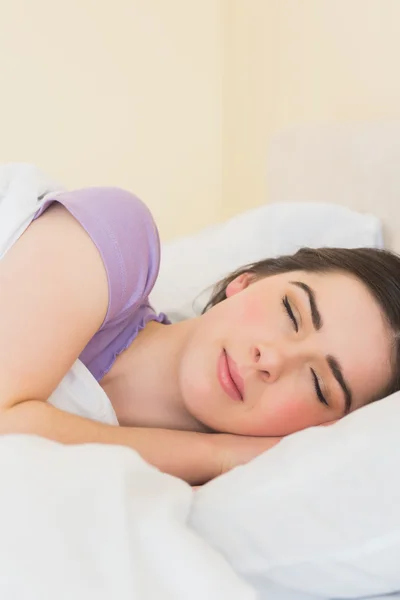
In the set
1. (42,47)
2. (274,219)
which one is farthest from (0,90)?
(274,219)

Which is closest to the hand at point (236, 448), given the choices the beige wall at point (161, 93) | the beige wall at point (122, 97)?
the beige wall at point (161, 93)

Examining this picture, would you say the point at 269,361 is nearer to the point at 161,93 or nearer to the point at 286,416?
the point at 286,416

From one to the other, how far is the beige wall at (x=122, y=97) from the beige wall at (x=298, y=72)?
9cm

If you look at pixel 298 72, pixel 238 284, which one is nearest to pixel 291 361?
pixel 238 284

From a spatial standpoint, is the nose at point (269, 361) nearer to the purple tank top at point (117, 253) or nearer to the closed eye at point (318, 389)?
the closed eye at point (318, 389)

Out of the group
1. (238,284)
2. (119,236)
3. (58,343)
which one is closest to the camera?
(58,343)

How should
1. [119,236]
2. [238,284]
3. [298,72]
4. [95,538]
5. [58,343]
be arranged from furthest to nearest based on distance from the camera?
[298,72] < [238,284] < [119,236] < [58,343] < [95,538]

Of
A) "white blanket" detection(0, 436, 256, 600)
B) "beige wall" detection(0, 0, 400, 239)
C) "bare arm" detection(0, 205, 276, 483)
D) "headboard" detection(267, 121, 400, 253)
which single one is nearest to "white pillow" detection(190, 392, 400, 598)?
"white blanket" detection(0, 436, 256, 600)

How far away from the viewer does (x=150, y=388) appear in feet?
3.20

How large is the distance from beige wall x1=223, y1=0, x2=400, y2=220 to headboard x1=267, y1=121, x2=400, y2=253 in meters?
0.10

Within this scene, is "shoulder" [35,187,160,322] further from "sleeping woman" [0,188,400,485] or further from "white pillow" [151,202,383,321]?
"white pillow" [151,202,383,321]

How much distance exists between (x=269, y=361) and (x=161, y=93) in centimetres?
146

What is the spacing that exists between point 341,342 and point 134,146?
141 centimetres

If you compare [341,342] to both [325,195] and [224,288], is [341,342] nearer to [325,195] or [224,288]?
[224,288]
